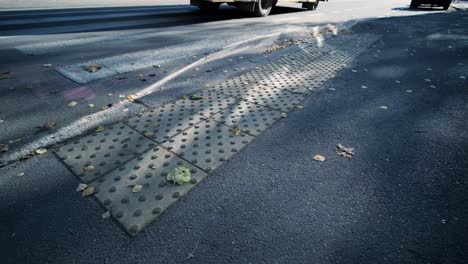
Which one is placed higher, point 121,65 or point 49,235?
point 121,65

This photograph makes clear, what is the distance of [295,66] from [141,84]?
3.05 meters

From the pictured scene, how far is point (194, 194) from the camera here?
2.20m

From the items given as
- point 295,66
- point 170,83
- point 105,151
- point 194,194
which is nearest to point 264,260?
point 194,194

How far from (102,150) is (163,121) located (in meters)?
0.81

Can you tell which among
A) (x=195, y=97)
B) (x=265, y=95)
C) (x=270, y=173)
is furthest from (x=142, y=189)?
(x=265, y=95)

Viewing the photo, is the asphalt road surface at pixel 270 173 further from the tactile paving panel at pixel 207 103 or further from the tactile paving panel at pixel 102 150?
the tactile paving panel at pixel 207 103

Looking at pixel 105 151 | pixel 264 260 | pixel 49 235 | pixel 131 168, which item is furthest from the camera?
pixel 105 151

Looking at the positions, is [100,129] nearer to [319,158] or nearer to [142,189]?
[142,189]

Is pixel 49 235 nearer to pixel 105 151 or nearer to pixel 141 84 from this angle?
pixel 105 151

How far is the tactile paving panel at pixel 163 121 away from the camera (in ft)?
9.87

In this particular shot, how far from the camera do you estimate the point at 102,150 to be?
2699 mm

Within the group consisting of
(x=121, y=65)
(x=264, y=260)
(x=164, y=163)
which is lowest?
(x=264, y=260)

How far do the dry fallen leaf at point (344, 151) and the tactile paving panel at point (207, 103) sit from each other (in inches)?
62.6

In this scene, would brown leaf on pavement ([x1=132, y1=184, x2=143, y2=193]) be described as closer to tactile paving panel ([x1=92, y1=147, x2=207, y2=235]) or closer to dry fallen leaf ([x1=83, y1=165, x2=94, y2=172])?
tactile paving panel ([x1=92, y1=147, x2=207, y2=235])
